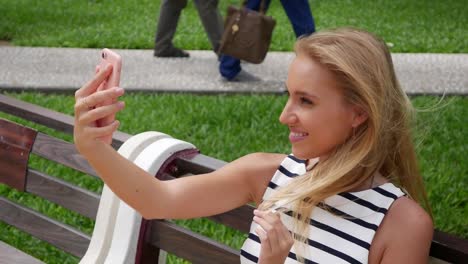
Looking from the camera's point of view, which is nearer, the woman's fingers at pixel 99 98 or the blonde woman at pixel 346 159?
the woman's fingers at pixel 99 98

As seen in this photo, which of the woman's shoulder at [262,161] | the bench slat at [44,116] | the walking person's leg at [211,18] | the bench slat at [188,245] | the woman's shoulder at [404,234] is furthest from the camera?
the walking person's leg at [211,18]

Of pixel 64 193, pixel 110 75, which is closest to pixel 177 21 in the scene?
pixel 64 193

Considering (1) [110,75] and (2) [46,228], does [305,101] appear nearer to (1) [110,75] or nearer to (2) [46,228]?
(1) [110,75]

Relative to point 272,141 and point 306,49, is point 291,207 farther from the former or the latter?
point 272,141

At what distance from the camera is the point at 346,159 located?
1962mm

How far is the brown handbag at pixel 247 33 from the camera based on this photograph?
6.44 meters

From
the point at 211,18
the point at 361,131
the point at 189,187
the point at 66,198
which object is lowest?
the point at 211,18

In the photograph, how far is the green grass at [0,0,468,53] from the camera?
9637mm

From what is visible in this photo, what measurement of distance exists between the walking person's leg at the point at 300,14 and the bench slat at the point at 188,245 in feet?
15.3

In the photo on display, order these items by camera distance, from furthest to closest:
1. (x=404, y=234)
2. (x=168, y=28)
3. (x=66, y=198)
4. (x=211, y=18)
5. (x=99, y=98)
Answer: (x=168, y=28)
(x=211, y=18)
(x=66, y=198)
(x=404, y=234)
(x=99, y=98)

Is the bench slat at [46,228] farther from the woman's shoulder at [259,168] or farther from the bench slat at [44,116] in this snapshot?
the woman's shoulder at [259,168]

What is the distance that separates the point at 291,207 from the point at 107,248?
863 mm

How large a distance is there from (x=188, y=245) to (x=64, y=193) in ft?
2.13

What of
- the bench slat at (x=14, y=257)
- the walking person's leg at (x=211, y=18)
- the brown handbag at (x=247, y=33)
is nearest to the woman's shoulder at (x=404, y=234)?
the bench slat at (x=14, y=257)
